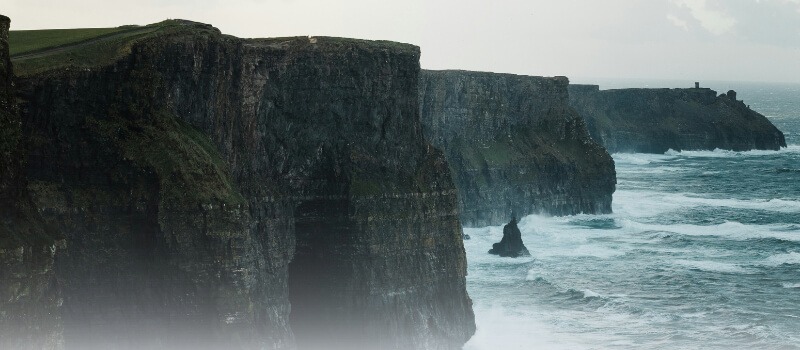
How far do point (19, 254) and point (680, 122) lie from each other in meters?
162

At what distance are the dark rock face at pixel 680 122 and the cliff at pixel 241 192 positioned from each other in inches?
5204

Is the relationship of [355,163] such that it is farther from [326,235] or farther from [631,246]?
[631,246]

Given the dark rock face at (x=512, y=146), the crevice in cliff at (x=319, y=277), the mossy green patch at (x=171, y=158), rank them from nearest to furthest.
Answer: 1. the mossy green patch at (x=171, y=158)
2. the crevice in cliff at (x=319, y=277)
3. the dark rock face at (x=512, y=146)

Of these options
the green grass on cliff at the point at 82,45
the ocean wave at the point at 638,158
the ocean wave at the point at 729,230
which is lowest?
the ocean wave at the point at 638,158

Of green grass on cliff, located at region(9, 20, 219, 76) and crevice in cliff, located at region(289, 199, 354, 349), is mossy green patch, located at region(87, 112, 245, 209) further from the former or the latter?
crevice in cliff, located at region(289, 199, 354, 349)

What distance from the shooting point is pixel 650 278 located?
242 feet

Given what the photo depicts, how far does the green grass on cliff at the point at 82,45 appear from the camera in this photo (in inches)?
1551

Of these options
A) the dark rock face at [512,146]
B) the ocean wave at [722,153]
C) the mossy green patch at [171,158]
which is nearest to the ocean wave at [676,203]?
the dark rock face at [512,146]

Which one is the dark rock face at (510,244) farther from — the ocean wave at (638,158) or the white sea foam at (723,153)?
the white sea foam at (723,153)

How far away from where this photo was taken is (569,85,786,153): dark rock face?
7224 inches

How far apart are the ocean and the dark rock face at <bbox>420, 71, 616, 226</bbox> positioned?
210 cm

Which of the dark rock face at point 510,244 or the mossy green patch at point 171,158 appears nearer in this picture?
the mossy green patch at point 171,158

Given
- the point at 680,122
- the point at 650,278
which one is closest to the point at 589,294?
the point at 650,278

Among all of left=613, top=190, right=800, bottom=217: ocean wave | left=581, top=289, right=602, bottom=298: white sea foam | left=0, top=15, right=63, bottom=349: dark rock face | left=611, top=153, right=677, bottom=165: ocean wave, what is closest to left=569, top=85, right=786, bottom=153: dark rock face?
left=611, top=153, right=677, bottom=165: ocean wave
